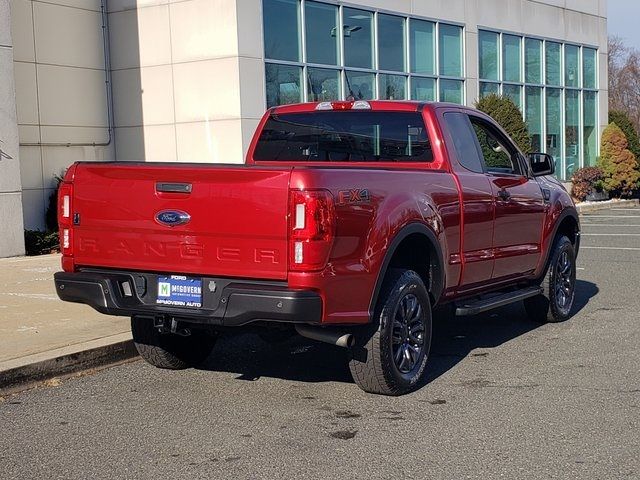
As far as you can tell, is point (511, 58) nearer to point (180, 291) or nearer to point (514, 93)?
point (514, 93)

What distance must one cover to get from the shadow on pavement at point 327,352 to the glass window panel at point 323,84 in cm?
1040

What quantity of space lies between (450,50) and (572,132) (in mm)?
7535

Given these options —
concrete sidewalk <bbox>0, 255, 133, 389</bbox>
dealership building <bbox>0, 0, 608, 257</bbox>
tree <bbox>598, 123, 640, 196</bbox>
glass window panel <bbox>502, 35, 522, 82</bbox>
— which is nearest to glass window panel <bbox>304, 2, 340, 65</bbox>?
dealership building <bbox>0, 0, 608, 257</bbox>

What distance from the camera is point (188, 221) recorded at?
227 inches

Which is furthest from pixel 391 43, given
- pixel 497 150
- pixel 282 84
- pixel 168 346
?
pixel 168 346

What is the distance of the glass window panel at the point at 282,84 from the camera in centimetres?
1802

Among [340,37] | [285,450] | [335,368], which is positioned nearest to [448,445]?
[285,450]

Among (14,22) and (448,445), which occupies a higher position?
(14,22)

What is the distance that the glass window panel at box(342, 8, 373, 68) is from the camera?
20.0 m

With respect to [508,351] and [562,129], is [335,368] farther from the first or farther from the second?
[562,129]

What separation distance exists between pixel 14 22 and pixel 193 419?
13.1 m

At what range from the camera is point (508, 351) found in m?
7.71

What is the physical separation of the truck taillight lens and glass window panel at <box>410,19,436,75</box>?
54.6 feet

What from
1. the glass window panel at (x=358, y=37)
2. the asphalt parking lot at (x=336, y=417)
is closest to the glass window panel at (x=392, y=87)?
the glass window panel at (x=358, y=37)
